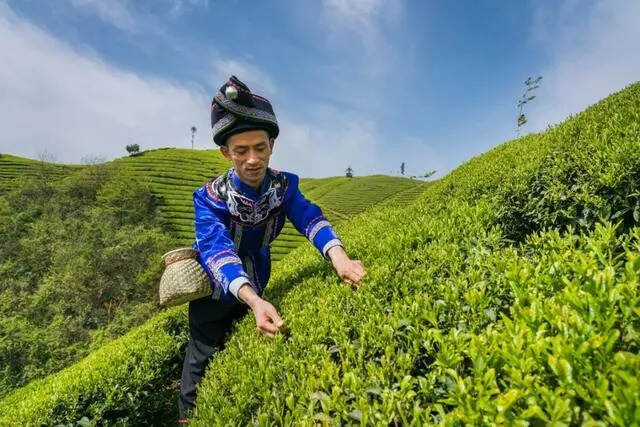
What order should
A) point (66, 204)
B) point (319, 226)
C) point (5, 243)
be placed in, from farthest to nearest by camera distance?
point (66, 204) < point (5, 243) < point (319, 226)

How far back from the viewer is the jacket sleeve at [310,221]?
3.62 meters

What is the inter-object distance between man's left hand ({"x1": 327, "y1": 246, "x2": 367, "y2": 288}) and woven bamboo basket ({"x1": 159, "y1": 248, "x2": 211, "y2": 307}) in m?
1.28

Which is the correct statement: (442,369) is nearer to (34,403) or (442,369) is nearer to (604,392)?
(604,392)

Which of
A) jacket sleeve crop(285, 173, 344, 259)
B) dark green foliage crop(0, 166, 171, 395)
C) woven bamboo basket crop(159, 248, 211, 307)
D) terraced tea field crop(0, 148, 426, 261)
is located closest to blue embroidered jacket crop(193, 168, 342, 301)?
jacket sleeve crop(285, 173, 344, 259)

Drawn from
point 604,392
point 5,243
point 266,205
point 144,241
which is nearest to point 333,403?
point 604,392

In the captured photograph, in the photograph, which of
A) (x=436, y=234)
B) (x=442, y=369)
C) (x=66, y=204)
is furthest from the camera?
(x=66, y=204)

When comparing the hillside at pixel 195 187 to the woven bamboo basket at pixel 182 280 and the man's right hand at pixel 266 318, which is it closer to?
the woven bamboo basket at pixel 182 280

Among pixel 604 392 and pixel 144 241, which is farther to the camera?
pixel 144 241

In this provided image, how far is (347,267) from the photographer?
10.7 feet

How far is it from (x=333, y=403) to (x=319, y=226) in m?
2.08

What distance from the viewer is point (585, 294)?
1.46 metres

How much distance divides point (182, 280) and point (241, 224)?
29.3 inches

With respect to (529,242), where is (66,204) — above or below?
above

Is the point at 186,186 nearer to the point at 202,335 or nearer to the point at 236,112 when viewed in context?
the point at 202,335
